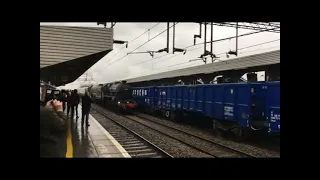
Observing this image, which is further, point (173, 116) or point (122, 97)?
point (122, 97)

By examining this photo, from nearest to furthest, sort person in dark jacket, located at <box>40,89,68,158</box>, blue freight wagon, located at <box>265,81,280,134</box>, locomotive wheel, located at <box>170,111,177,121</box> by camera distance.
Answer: person in dark jacket, located at <box>40,89,68,158</box>, blue freight wagon, located at <box>265,81,280,134</box>, locomotive wheel, located at <box>170,111,177,121</box>

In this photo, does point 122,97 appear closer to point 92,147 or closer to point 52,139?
point 52,139

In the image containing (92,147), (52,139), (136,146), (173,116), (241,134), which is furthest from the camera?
(173,116)

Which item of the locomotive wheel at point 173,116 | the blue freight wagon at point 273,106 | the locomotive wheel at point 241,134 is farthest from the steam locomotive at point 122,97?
the blue freight wagon at point 273,106

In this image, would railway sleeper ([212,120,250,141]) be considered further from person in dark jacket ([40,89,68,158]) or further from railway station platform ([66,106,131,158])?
person in dark jacket ([40,89,68,158])

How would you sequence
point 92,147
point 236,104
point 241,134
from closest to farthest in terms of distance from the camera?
point 92,147 → point 241,134 → point 236,104

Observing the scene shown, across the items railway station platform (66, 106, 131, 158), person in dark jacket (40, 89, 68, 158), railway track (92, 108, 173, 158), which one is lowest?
railway track (92, 108, 173, 158)

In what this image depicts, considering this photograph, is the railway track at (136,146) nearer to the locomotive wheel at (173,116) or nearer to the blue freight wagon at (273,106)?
the blue freight wagon at (273,106)

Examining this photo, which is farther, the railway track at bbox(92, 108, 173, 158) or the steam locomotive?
the steam locomotive

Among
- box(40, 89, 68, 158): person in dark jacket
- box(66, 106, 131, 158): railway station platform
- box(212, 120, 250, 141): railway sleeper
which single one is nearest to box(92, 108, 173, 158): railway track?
box(66, 106, 131, 158): railway station platform

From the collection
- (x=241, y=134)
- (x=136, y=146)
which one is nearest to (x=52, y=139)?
(x=136, y=146)
